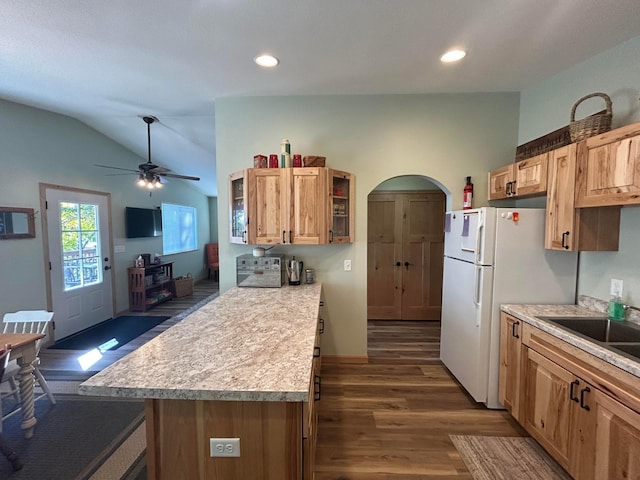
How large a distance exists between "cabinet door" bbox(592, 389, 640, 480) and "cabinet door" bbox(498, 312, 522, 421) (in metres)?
0.62

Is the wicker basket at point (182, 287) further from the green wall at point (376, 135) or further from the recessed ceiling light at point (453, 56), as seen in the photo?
the recessed ceiling light at point (453, 56)

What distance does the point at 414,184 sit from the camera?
172 inches

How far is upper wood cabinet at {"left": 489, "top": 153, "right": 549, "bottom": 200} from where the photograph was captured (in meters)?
2.20

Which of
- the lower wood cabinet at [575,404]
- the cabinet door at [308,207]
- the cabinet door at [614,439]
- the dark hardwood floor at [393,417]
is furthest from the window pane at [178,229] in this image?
the cabinet door at [614,439]

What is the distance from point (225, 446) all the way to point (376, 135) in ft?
9.35

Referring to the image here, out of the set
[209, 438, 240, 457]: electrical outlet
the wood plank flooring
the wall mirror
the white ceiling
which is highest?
the white ceiling

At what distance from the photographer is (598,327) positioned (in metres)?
1.94

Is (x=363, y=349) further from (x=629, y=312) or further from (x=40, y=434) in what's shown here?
(x=40, y=434)

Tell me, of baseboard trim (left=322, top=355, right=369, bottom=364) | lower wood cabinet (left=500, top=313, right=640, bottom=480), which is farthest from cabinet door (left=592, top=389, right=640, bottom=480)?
baseboard trim (left=322, top=355, right=369, bottom=364)

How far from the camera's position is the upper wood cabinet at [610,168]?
1565mm

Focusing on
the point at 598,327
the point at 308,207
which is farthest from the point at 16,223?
the point at 598,327

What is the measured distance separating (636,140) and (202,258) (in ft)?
27.9

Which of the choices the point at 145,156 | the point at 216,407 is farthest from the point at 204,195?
the point at 216,407

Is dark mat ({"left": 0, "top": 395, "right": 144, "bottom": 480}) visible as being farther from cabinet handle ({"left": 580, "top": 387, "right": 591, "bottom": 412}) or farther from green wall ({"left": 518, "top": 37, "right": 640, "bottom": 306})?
green wall ({"left": 518, "top": 37, "right": 640, "bottom": 306})
